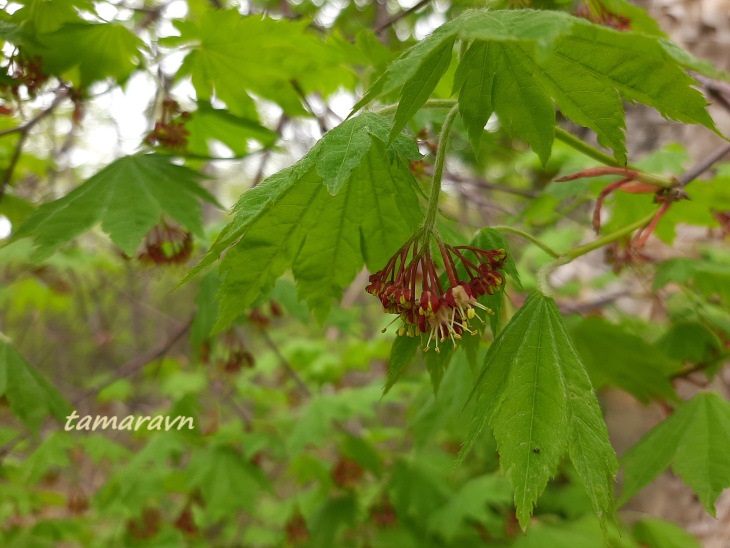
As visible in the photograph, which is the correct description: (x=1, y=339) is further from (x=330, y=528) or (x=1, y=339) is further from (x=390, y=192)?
(x=330, y=528)

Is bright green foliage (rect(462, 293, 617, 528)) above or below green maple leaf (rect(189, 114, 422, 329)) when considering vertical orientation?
below

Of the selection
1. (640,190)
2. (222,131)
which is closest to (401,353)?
(640,190)

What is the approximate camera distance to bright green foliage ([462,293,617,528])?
2.28 feet

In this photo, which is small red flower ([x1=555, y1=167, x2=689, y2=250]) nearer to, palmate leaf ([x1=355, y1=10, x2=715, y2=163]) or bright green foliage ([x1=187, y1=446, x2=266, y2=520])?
palmate leaf ([x1=355, y1=10, x2=715, y2=163])

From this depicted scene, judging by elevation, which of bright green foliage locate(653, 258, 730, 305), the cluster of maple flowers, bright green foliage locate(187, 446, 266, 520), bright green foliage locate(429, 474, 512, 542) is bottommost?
bright green foliage locate(429, 474, 512, 542)

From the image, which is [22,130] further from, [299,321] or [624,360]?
[624,360]

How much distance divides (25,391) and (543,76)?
1531mm

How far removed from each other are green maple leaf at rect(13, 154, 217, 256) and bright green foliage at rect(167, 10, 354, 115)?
0.32m

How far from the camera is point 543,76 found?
2.68 ft

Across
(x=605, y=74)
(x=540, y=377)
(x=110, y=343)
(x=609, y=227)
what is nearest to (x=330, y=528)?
(x=609, y=227)
